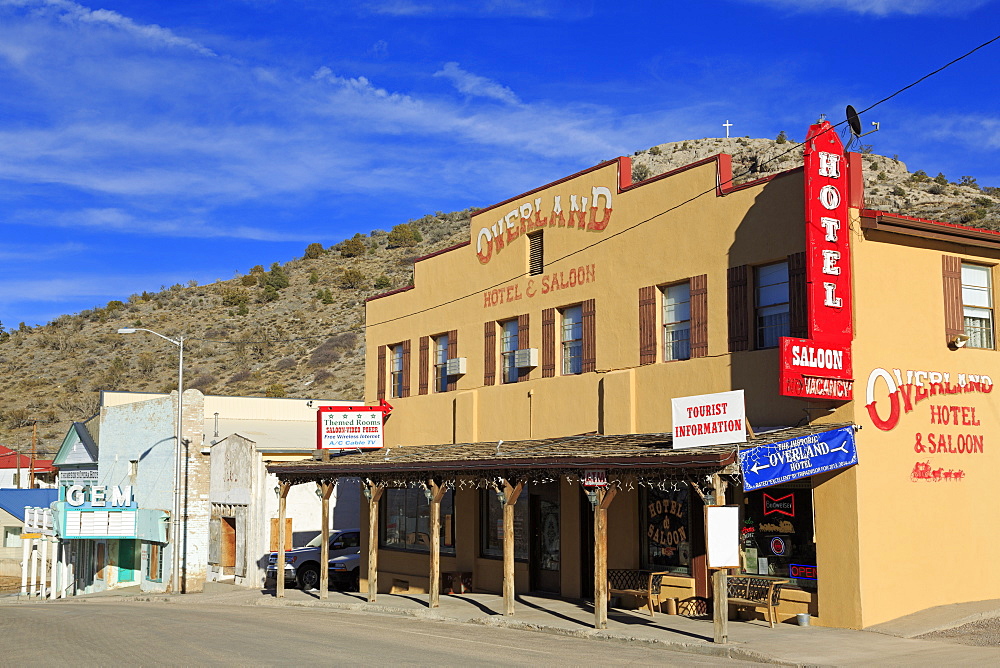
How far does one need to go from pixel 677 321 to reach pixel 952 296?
5.29 metres

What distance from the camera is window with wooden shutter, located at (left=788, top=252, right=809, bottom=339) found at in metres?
18.3

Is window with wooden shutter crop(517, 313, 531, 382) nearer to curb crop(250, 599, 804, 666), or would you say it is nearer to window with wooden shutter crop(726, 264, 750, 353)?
curb crop(250, 599, 804, 666)

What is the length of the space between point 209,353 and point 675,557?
65424 mm

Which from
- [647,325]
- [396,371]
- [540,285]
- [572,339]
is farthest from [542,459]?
[396,371]

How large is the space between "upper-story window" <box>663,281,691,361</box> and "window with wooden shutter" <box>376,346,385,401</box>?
12341mm

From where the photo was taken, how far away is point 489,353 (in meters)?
27.0

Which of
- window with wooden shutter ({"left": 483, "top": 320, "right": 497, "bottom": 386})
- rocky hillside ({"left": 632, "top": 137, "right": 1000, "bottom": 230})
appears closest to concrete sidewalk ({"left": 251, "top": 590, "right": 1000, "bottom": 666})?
window with wooden shutter ({"left": 483, "top": 320, "right": 497, "bottom": 386})

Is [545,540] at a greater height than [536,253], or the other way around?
[536,253]

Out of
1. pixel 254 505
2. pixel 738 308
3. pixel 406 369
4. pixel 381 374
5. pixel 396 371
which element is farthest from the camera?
pixel 254 505

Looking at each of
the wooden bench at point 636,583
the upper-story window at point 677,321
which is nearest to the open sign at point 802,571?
the wooden bench at point 636,583

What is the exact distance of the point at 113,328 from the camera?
294ft

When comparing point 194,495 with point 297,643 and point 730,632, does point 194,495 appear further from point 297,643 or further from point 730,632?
point 730,632

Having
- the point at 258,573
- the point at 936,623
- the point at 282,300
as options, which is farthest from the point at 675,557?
the point at 282,300

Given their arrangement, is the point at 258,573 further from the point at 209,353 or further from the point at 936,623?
the point at 209,353
